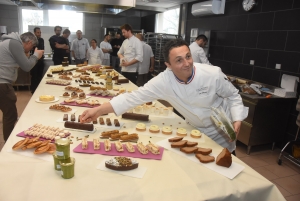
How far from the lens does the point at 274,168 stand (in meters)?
3.27

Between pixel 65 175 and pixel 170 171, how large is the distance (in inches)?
21.2

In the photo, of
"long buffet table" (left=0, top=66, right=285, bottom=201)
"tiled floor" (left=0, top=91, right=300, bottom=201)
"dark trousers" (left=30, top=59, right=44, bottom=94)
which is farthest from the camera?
"dark trousers" (left=30, top=59, right=44, bottom=94)

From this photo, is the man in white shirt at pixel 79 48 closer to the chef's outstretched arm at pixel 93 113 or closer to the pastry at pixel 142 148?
the chef's outstretched arm at pixel 93 113

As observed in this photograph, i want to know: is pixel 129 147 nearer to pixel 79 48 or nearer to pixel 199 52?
pixel 199 52

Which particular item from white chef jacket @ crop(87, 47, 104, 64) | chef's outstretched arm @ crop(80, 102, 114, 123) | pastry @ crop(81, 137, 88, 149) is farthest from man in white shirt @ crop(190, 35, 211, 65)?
pastry @ crop(81, 137, 88, 149)

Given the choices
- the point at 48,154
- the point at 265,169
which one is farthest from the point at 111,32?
the point at 48,154

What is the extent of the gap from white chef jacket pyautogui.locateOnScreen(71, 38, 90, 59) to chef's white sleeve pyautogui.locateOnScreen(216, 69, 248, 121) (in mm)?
5824

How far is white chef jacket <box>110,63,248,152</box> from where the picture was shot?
186cm

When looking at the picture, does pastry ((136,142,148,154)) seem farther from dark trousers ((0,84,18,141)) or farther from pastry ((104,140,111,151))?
dark trousers ((0,84,18,141))

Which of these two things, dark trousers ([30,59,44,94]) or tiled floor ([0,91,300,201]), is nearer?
tiled floor ([0,91,300,201])

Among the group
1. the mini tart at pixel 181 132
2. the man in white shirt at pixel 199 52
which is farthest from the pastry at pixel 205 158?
the man in white shirt at pixel 199 52

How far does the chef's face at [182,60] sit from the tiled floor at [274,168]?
1.92 m

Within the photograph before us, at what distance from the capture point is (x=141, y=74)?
19.5 feet

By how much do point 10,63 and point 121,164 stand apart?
240 centimetres
